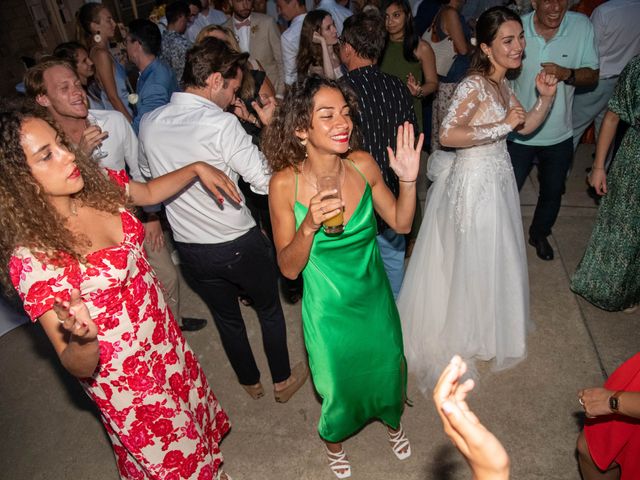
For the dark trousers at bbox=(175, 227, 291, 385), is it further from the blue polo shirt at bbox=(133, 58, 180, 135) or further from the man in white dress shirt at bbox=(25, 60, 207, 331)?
the blue polo shirt at bbox=(133, 58, 180, 135)

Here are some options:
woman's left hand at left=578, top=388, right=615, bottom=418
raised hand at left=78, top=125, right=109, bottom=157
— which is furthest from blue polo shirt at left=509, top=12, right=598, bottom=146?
raised hand at left=78, top=125, right=109, bottom=157

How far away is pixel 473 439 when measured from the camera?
0.99 metres

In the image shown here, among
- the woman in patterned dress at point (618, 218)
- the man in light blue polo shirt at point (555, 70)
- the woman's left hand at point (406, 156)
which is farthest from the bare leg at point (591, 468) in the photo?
the man in light blue polo shirt at point (555, 70)

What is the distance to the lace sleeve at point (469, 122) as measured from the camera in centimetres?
273

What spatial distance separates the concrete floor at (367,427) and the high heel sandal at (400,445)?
4 cm

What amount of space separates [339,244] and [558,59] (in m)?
2.38

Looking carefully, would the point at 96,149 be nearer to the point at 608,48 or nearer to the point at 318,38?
the point at 318,38

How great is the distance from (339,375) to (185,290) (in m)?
2.16

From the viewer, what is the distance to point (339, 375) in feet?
7.81

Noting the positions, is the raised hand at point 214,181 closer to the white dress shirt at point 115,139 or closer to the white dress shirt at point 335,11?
the white dress shirt at point 115,139

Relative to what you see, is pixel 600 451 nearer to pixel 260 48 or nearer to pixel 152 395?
pixel 152 395

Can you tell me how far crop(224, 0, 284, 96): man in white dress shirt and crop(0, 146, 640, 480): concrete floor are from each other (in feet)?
10.4

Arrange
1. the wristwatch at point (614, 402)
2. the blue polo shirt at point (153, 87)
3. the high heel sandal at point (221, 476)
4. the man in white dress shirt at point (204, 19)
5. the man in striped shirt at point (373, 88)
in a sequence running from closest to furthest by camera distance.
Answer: the wristwatch at point (614, 402), the high heel sandal at point (221, 476), the man in striped shirt at point (373, 88), the blue polo shirt at point (153, 87), the man in white dress shirt at point (204, 19)

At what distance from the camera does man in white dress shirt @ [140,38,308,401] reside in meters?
2.40
